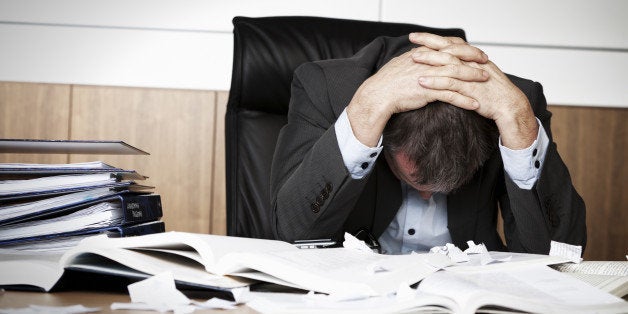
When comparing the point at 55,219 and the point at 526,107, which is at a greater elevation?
the point at 526,107

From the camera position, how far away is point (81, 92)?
247 centimetres

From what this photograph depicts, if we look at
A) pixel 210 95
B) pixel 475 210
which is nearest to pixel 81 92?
pixel 210 95

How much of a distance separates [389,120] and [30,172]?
62cm

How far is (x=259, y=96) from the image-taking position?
165 cm

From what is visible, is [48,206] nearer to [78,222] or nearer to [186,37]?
[78,222]

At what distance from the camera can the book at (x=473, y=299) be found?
543 mm

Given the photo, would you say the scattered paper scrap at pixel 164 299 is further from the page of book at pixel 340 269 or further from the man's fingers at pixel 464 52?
the man's fingers at pixel 464 52

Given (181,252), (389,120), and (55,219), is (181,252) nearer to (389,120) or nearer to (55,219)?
(55,219)

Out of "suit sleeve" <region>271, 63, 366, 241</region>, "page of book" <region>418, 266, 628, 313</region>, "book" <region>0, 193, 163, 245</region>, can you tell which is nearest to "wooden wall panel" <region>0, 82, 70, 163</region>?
"suit sleeve" <region>271, 63, 366, 241</region>

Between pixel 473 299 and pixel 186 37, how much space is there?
2.14m

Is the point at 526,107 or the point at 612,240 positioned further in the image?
the point at 612,240

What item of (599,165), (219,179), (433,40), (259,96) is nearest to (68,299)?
(433,40)

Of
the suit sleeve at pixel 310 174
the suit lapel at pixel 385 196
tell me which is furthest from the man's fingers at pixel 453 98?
the suit lapel at pixel 385 196

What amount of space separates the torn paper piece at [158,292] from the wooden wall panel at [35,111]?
199 centimetres
